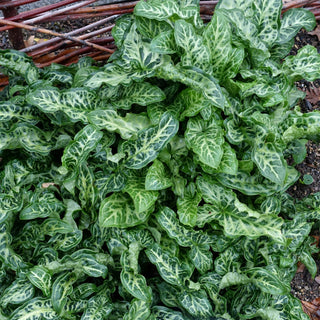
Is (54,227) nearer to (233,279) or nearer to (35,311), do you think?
(35,311)

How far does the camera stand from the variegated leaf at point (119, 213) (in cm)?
170

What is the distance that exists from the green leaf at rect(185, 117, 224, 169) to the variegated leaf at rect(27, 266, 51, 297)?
734 millimetres

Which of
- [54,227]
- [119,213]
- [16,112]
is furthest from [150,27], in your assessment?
[54,227]

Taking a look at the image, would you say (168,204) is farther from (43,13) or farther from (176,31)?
(43,13)

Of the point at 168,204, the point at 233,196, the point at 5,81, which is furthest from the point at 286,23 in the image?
the point at 5,81

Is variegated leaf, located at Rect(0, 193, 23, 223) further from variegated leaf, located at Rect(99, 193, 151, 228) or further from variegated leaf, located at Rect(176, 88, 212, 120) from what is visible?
variegated leaf, located at Rect(176, 88, 212, 120)

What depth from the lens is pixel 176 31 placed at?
1.70 m

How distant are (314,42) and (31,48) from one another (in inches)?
63.7

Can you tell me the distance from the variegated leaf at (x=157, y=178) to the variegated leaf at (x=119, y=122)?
0.51 feet

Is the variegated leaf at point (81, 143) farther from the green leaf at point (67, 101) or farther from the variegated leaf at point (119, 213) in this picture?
the variegated leaf at point (119, 213)

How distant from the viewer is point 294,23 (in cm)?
205

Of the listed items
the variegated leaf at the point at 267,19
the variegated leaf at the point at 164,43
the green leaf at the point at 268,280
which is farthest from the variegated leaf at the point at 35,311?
the variegated leaf at the point at 267,19

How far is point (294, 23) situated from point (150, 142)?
95 centimetres

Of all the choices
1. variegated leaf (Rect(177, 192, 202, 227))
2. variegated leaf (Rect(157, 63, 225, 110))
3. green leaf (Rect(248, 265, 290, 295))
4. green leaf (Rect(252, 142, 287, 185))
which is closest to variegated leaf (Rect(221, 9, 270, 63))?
variegated leaf (Rect(157, 63, 225, 110))
